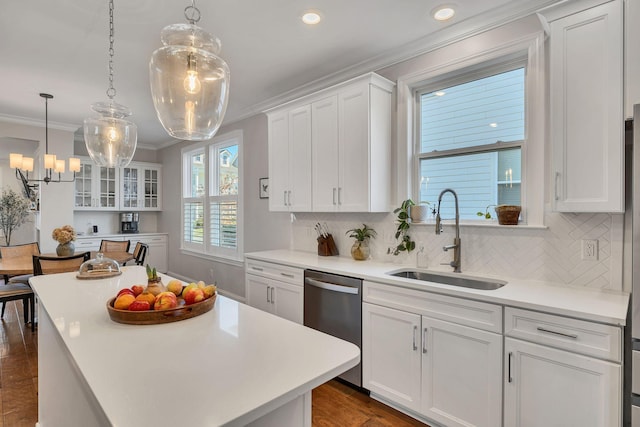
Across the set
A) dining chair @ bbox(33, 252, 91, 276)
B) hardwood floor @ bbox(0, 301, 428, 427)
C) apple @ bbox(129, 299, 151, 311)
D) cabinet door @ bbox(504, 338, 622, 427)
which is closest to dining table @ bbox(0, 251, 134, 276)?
dining chair @ bbox(33, 252, 91, 276)

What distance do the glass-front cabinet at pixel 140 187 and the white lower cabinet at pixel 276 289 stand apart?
13.5ft

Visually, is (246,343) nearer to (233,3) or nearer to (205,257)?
(233,3)

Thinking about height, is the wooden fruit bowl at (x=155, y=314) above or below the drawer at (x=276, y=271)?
above

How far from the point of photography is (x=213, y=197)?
533cm

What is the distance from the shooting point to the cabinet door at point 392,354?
220 cm

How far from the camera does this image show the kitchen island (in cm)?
85

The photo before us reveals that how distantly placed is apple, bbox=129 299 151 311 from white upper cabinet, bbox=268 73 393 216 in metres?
1.83

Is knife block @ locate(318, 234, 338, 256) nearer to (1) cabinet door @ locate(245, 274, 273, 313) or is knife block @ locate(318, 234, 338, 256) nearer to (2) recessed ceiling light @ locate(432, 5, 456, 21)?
(1) cabinet door @ locate(245, 274, 273, 313)

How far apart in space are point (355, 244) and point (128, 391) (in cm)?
242

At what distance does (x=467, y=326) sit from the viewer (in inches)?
76.8

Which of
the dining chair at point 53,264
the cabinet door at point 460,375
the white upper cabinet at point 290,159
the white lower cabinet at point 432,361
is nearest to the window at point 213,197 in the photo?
the white upper cabinet at point 290,159

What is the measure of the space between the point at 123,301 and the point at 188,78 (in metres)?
1.02

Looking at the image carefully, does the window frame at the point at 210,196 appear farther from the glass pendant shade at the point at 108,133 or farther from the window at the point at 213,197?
the glass pendant shade at the point at 108,133

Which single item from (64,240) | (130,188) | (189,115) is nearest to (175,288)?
(189,115)
